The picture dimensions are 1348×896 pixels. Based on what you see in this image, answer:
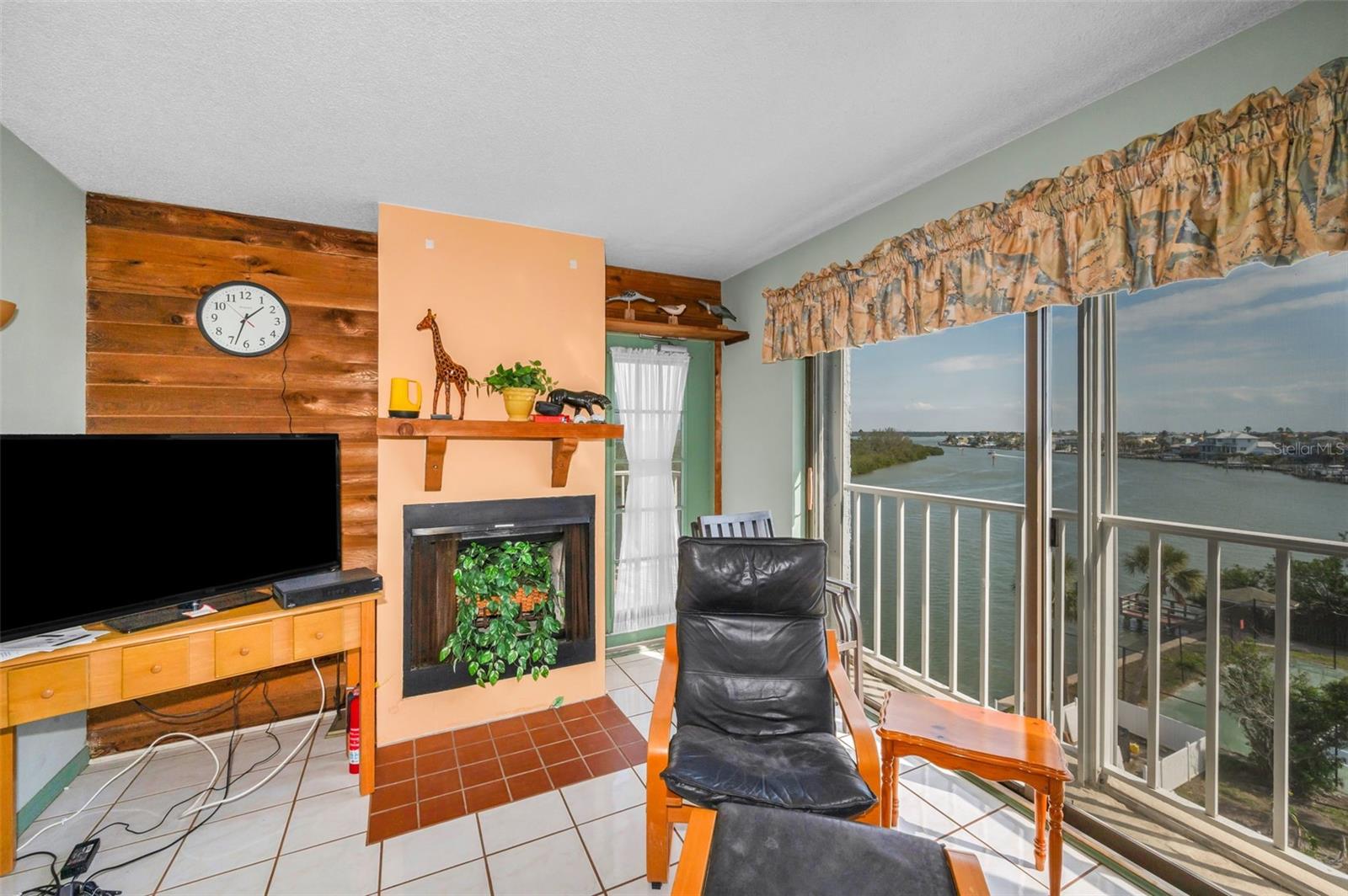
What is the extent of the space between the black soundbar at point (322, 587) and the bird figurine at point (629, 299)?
211cm

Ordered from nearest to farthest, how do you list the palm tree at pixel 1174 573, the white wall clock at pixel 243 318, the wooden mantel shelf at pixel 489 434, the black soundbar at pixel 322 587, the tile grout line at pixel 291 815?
the tile grout line at pixel 291 815, the palm tree at pixel 1174 573, the black soundbar at pixel 322 587, the wooden mantel shelf at pixel 489 434, the white wall clock at pixel 243 318

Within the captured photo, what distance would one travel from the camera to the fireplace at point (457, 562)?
109 inches

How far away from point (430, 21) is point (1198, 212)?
2.28 m

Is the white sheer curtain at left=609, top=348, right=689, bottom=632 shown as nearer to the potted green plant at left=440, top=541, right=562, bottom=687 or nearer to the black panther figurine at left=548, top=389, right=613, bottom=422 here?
the black panther figurine at left=548, top=389, right=613, bottom=422

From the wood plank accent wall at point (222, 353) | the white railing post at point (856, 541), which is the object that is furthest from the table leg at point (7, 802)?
the white railing post at point (856, 541)

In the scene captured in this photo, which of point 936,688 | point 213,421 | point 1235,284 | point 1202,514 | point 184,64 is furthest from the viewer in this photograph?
point 936,688

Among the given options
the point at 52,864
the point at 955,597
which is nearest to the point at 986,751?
the point at 955,597

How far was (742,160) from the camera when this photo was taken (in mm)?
2314

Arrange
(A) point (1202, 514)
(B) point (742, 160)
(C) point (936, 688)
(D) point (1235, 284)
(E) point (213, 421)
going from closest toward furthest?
(D) point (1235, 284), (A) point (1202, 514), (B) point (742, 160), (E) point (213, 421), (C) point (936, 688)

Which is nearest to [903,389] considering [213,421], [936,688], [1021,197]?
[1021,197]

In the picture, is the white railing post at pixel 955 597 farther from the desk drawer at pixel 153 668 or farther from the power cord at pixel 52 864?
the power cord at pixel 52 864

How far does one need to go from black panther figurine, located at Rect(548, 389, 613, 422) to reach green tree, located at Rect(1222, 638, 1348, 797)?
9.00 ft

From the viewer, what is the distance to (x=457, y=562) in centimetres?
287

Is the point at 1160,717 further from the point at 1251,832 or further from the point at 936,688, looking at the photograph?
the point at 936,688
